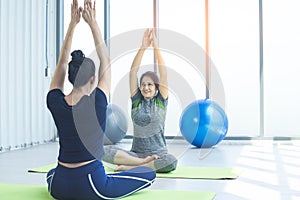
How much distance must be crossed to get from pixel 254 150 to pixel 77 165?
361 centimetres

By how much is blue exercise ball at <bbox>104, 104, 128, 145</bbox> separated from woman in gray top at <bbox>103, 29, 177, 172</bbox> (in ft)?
7.21

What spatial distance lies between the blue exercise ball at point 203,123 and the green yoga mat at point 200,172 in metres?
1.45

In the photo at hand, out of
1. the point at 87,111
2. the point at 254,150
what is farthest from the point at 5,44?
the point at 87,111

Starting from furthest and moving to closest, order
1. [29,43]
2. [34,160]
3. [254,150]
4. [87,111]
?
[29,43] < [254,150] < [34,160] < [87,111]

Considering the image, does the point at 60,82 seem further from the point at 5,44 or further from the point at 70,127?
the point at 5,44

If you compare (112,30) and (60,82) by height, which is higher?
(112,30)

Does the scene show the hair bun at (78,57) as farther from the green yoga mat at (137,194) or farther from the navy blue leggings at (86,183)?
the green yoga mat at (137,194)

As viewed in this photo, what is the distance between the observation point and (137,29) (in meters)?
6.77

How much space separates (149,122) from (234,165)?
1.13 m

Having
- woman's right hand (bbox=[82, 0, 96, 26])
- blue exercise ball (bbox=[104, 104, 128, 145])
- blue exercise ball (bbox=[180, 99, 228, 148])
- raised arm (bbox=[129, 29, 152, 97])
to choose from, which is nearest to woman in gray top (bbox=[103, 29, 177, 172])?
raised arm (bbox=[129, 29, 152, 97])

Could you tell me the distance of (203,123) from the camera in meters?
5.50

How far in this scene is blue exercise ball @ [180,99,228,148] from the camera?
18.1 ft

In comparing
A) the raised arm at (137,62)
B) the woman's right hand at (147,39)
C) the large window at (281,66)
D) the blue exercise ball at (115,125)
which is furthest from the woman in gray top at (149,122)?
the large window at (281,66)

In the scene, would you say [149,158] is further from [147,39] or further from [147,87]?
[147,39]
